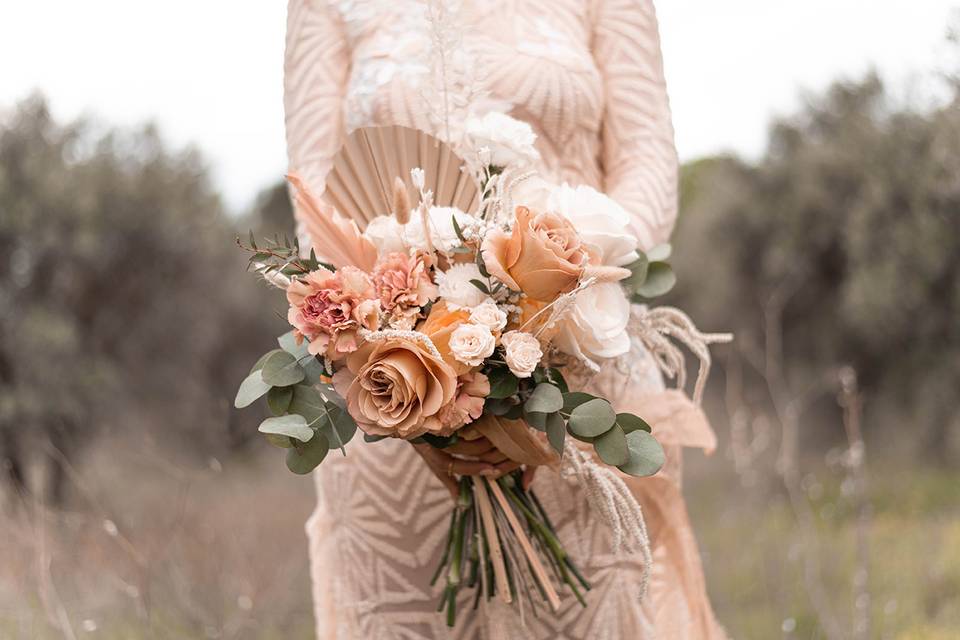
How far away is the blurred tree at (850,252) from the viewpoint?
838 cm

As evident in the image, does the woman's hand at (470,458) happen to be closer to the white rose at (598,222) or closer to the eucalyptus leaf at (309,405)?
the eucalyptus leaf at (309,405)

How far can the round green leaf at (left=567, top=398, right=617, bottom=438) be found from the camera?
1.59m

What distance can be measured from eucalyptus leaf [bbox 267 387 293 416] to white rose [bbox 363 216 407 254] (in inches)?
11.0

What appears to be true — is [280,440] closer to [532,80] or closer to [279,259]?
[279,259]

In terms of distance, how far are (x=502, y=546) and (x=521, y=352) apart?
1.48 ft

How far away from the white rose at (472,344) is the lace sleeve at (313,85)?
2.37 ft

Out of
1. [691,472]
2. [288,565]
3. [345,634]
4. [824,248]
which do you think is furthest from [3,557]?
[824,248]

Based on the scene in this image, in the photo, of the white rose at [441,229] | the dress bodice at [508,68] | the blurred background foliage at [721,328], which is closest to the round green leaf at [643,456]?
the white rose at [441,229]

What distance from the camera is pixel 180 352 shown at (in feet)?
30.9

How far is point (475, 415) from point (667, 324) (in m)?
0.49

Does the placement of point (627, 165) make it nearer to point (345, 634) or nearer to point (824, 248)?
point (345, 634)

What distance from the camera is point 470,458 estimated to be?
5.53 ft

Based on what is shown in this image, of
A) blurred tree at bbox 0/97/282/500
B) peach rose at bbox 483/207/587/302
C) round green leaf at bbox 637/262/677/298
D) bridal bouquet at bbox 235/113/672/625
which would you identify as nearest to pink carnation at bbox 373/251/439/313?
bridal bouquet at bbox 235/113/672/625

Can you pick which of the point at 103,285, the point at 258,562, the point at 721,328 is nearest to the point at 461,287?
the point at 258,562
